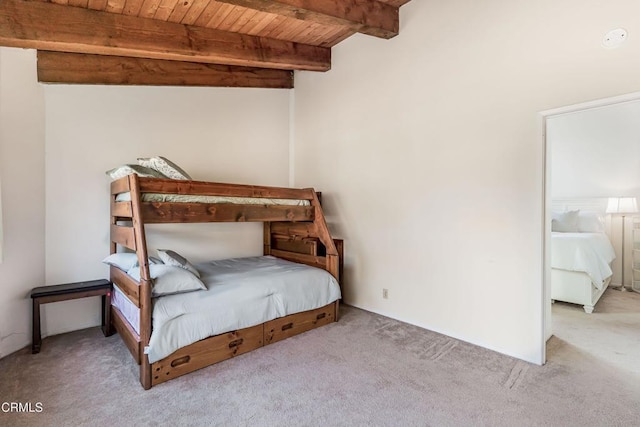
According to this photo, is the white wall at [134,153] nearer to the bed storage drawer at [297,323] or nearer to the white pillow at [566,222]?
the bed storage drawer at [297,323]

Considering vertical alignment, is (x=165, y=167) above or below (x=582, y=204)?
above

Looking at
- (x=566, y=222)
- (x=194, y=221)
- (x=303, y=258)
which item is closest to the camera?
(x=194, y=221)

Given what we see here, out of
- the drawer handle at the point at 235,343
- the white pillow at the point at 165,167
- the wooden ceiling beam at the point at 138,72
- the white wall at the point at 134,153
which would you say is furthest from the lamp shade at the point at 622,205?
the white pillow at the point at 165,167

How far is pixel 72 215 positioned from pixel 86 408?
192cm

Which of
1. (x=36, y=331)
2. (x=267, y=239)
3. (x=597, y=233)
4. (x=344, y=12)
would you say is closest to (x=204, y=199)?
(x=36, y=331)

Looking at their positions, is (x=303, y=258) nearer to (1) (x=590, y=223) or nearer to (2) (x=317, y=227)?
(2) (x=317, y=227)

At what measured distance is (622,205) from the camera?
4371mm

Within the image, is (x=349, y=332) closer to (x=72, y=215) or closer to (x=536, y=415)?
(x=536, y=415)

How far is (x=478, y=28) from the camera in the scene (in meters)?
2.65

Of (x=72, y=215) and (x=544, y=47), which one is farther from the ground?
(x=544, y=47)

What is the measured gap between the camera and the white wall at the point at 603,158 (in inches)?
159

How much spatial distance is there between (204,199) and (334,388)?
68.9 inches

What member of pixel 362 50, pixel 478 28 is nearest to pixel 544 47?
pixel 478 28

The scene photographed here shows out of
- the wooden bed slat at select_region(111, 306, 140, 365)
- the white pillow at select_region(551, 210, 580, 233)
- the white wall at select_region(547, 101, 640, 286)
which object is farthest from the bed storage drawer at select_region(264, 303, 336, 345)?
the white pillow at select_region(551, 210, 580, 233)
